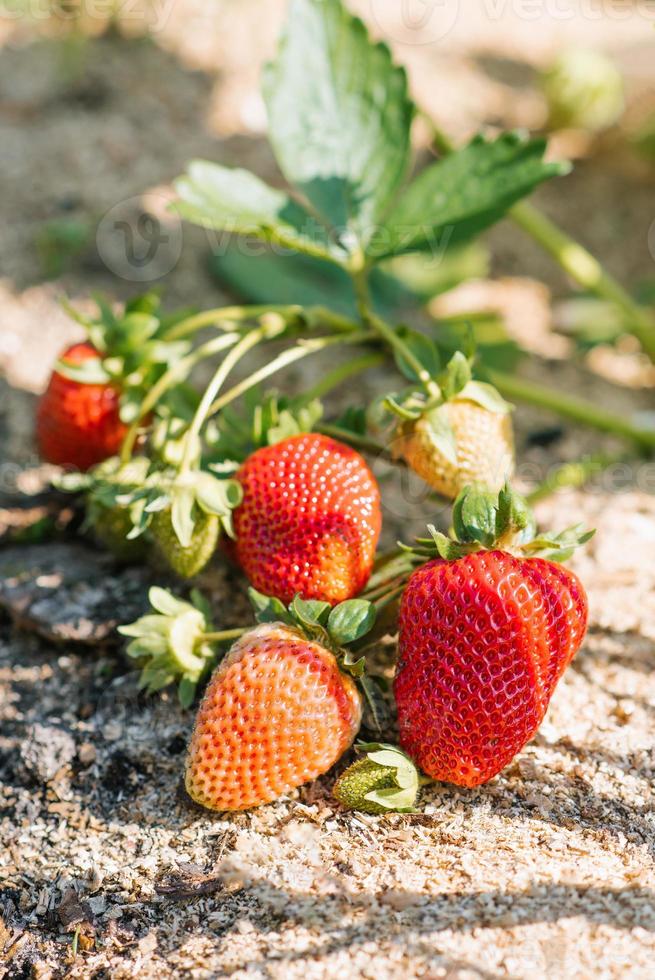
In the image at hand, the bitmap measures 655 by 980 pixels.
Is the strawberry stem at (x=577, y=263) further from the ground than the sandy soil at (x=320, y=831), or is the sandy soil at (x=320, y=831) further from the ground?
the strawberry stem at (x=577, y=263)

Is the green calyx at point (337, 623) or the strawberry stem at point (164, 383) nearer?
the green calyx at point (337, 623)

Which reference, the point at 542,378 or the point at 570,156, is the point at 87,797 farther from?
the point at 570,156

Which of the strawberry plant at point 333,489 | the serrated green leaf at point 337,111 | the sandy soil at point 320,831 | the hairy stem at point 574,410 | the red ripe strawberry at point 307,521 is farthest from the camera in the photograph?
the hairy stem at point 574,410

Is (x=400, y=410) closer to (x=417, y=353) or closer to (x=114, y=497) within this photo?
(x=417, y=353)

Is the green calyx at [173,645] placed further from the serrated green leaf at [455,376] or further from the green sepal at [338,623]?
the serrated green leaf at [455,376]

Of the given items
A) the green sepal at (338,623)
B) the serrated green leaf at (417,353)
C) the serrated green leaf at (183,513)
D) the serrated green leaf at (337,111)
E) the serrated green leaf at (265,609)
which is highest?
the serrated green leaf at (337,111)

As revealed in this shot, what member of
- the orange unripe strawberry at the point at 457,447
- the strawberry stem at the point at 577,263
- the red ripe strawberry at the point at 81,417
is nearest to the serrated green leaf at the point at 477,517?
the orange unripe strawberry at the point at 457,447

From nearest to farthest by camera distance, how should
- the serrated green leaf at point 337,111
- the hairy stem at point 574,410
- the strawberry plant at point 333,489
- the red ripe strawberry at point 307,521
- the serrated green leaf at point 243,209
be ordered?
the strawberry plant at point 333,489 < the red ripe strawberry at point 307,521 < the serrated green leaf at point 243,209 < the serrated green leaf at point 337,111 < the hairy stem at point 574,410

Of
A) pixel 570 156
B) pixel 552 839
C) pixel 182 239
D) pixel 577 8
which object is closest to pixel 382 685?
pixel 552 839
